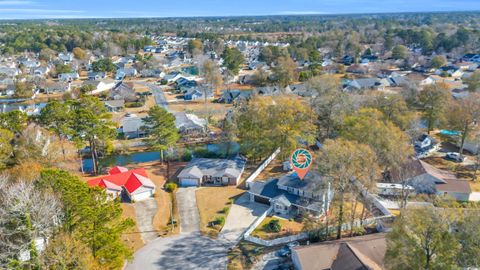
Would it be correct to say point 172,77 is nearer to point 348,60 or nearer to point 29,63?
point 29,63

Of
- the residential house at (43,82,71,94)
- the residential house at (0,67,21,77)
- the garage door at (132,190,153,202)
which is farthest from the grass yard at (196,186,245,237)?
the residential house at (0,67,21,77)

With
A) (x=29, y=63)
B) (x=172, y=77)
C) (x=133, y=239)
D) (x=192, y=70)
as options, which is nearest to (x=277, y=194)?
(x=133, y=239)

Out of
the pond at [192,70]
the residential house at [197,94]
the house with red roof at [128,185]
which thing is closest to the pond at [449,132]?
the house with red roof at [128,185]

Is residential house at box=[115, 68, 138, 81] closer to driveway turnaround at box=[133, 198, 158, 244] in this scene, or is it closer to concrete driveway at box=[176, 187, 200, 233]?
concrete driveway at box=[176, 187, 200, 233]

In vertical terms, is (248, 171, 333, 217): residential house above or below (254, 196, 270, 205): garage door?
above

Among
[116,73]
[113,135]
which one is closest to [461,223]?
[113,135]
